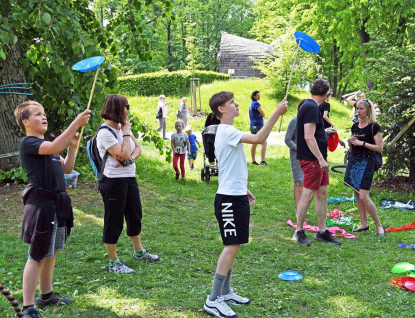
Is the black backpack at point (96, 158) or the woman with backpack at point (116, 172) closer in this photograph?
the woman with backpack at point (116, 172)

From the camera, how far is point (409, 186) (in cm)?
909

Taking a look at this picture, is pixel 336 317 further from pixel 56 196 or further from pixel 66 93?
pixel 66 93

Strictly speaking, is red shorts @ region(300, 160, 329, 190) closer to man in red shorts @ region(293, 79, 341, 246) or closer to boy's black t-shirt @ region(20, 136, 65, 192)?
man in red shorts @ region(293, 79, 341, 246)

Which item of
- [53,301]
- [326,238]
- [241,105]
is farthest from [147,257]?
[241,105]

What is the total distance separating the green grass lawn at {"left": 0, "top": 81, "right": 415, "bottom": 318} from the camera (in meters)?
4.07

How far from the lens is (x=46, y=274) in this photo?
3893 mm

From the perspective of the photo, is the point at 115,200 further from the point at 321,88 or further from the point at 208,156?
the point at 208,156

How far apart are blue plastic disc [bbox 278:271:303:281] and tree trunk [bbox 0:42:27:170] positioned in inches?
209

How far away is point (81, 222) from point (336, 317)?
4089 millimetres

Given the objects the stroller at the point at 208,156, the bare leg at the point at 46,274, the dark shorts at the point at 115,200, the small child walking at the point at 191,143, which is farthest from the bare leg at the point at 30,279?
the small child walking at the point at 191,143

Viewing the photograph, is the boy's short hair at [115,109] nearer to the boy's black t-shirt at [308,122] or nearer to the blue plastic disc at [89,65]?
the blue plastic disc at [89,65]

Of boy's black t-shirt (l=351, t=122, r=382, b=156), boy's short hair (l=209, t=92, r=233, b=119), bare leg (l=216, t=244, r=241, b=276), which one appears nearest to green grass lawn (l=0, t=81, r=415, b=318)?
bare leg (l=216, t=244, r=241, b=276)

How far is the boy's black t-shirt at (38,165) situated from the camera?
356 centimetres

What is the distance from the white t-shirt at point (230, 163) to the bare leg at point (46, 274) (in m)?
1.54
